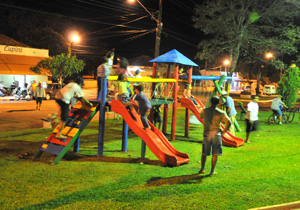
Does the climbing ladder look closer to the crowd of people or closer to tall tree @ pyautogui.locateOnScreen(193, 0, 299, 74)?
the crowd of people

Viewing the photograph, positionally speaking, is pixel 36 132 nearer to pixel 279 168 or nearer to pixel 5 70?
pixel 279 168

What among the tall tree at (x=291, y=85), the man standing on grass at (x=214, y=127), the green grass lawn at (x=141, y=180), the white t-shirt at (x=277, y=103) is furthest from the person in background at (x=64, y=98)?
the tall tree at (x=291, y=85)

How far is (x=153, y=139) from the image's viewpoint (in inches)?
336

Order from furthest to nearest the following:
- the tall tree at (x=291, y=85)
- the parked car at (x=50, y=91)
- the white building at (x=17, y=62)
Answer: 1. the parked car at (x=50, y=91)
2. the white building at (x=17, y=62)
3. the tall tree at (x=291, y=85)

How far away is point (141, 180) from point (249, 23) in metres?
25.5

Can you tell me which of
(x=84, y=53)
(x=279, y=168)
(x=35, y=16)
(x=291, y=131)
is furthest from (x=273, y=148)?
(x=84, y=53)

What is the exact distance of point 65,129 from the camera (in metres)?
8.86

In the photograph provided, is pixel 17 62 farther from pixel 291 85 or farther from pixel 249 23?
pixel 291 85

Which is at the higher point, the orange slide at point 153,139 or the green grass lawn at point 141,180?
the orange slide at point 153,139

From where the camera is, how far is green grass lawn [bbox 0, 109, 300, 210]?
579 cm

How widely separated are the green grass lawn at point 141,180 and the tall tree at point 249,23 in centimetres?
1976

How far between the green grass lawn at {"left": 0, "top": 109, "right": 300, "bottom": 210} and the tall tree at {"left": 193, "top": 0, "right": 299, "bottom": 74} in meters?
19.8

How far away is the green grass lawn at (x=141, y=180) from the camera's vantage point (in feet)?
19.0

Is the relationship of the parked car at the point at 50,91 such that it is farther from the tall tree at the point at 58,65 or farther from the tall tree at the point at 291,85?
the tall tree at the point at 291,85
